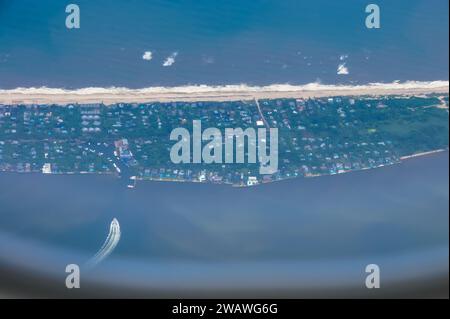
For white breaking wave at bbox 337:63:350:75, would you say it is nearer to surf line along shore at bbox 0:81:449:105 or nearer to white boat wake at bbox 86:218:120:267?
surf line along shore at bbox 0:81:449:105

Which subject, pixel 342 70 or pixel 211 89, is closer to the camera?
pixel 211 89

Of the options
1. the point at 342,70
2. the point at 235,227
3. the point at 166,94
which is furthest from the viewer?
the point at 342,70

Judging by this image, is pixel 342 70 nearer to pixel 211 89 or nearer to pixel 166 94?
pixel 211 89

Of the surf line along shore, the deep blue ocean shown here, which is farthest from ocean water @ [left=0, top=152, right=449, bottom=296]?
the surf line along shore

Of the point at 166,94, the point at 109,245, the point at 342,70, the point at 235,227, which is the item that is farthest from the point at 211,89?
the point at 109,245

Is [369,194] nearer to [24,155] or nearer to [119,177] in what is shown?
[119,177]

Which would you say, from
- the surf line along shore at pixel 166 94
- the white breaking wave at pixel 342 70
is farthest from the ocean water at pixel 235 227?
the white breaking wave at pixel 342 70
